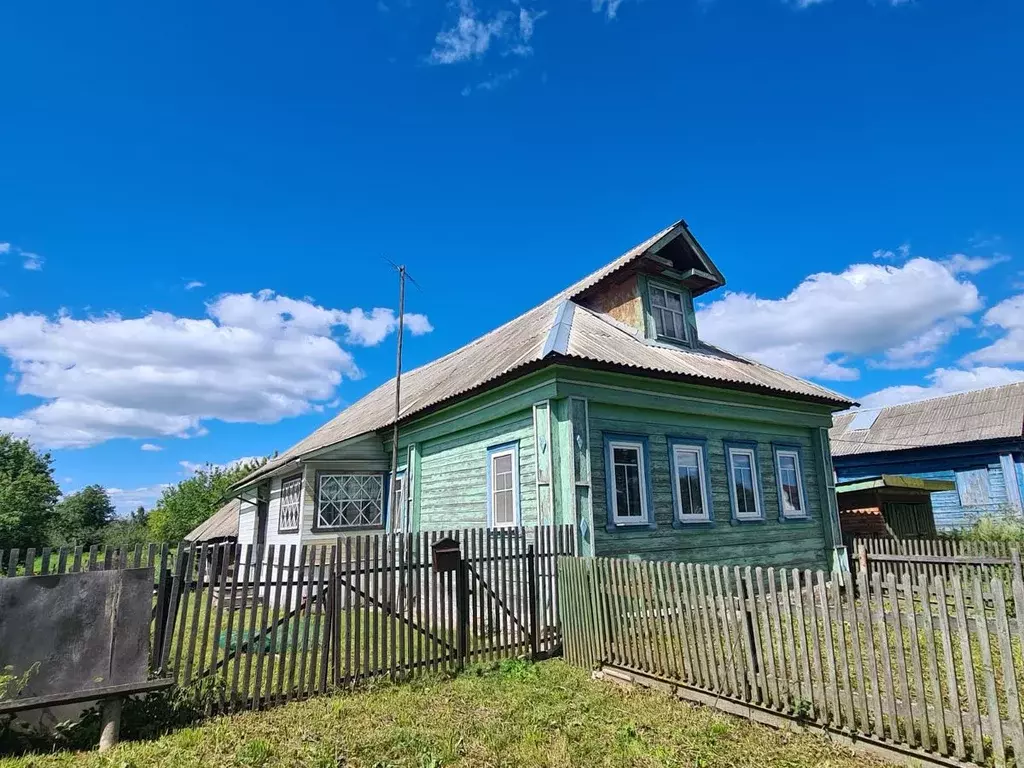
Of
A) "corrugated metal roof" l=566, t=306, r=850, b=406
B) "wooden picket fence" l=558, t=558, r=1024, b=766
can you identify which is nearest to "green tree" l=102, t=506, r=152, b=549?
"corrugated metal roof" l=566, t=306, r=850, b=406

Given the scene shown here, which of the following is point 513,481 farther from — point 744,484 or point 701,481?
point 744,484

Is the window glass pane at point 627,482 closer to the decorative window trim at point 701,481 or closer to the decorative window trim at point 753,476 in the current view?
the decorative window trim at point 701,481

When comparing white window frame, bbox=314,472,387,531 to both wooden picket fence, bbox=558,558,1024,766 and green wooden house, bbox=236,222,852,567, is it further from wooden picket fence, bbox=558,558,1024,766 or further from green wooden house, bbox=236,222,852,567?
wooden picket fence, bbox=558,558,1024,766

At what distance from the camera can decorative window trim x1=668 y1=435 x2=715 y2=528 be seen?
11.2 meters

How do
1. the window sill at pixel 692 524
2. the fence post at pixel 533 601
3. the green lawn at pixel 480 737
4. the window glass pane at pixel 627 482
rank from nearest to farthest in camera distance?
1. the green lawn at pixel 480 737
2. the fence post at pixel 533 601
3. the window glass pane at pixel 627 482
4. the window sill at pixel 692 524

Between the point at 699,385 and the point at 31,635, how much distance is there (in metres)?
10.8

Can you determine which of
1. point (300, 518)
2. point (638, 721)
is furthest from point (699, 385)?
point (300, 518)

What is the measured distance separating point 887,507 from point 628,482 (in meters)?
10.1

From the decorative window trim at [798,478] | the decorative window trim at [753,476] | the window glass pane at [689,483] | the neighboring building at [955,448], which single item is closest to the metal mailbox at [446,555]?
the window glass pane at [689,483]

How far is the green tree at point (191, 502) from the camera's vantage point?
46344 mm

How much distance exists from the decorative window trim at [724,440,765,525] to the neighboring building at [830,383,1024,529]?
14.7m

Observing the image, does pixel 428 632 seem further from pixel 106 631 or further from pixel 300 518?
pixel 300 518

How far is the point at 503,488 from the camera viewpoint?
11.3 metres

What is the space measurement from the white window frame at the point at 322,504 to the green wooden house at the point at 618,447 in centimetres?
3
